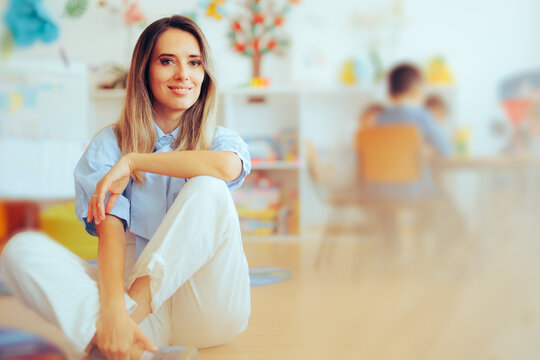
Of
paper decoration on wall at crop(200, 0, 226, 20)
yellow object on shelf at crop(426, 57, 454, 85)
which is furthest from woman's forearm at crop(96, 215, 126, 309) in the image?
yellow object on shelf at crop(426, 57, 454, 85)

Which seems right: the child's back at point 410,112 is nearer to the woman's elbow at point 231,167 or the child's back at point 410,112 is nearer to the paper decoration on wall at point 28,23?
the woman's elbow at point 231,167

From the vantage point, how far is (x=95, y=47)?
195 centimetres

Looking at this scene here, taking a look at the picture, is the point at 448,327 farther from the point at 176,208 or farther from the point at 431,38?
the point at 431,38

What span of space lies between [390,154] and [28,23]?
46.1 inches

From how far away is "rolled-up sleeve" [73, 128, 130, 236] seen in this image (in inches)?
29.9

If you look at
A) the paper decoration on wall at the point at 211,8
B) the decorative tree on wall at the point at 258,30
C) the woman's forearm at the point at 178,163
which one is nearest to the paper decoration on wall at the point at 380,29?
the decorative tree on wall at the point at 258,30

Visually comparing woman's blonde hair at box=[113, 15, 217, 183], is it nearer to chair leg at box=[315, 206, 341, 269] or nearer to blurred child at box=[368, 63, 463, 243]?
blurred child at box=[368, 63, 463, 243]

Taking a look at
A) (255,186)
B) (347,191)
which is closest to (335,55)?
(255,186)

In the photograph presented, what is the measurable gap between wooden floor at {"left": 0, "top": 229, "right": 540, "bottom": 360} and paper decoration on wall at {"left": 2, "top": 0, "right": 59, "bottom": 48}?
2.82ft

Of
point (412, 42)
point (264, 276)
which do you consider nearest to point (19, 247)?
point (264, 276)

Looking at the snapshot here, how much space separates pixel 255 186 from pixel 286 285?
1.26 meters

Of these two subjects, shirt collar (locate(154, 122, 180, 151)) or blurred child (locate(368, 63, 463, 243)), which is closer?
shirt collar (locate(154, 122, 180, 151))

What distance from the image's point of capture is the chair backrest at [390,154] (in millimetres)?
1526

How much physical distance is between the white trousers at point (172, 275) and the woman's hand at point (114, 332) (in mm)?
12
